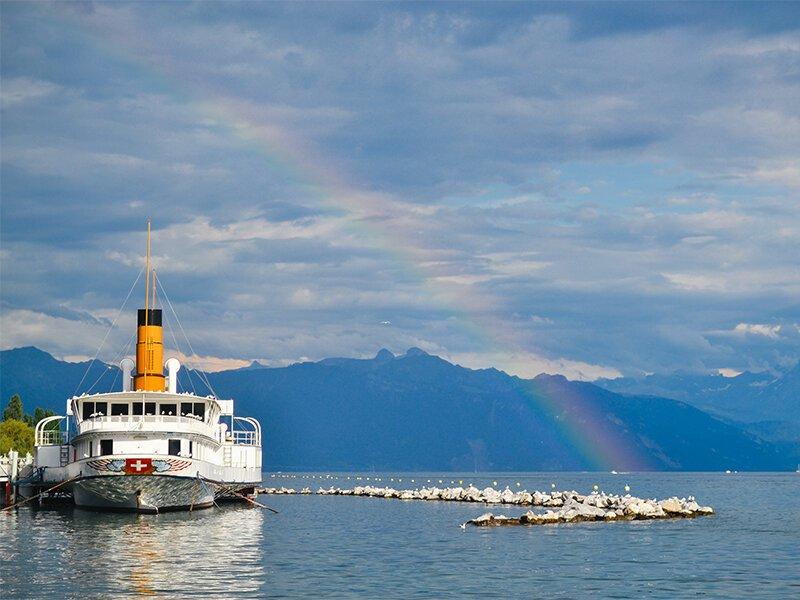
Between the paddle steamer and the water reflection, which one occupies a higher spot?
the paddle steamer

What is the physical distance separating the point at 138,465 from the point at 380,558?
89.5ft

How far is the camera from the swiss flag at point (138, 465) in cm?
8506

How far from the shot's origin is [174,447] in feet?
292

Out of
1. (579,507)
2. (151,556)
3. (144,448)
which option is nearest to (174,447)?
(144,448)

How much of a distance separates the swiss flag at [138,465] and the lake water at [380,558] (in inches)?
140

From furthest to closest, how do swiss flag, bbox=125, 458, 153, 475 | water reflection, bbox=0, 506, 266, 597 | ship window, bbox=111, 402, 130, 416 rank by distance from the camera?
ship window, bbox=111, 402, 130, 416
swiss flag, bbox=125, 458, 153, 475
water reflection, bbox=0, 506, 266, 597

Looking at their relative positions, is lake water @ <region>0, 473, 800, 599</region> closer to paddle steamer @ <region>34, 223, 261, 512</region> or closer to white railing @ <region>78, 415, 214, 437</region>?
paddle steamer @ <region>34, 223, 261, 512</region>

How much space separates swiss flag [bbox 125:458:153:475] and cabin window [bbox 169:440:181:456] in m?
3.26

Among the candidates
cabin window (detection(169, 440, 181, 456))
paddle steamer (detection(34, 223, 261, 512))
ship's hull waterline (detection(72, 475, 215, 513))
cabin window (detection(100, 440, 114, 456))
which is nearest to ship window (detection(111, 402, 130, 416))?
paddle steamer (detection(34, 223, 261, 512))

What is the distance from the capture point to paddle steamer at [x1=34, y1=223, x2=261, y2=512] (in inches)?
3396

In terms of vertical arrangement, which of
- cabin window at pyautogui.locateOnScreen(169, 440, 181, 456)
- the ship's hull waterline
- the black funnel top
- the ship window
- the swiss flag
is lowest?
the ship's hull waterline

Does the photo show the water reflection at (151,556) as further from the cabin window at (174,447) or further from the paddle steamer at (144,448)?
the cabin window at (174,447)

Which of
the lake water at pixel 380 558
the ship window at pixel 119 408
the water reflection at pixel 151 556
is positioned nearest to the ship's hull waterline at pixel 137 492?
the water reflection at pixel 151 556

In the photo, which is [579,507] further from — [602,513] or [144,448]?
[144,448]
